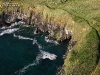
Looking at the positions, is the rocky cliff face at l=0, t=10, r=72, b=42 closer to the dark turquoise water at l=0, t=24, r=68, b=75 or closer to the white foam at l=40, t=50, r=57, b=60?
the dark turquoise water at l=0, t=24, r=68, b=75

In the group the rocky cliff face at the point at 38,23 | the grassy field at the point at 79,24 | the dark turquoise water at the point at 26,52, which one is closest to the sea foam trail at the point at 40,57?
the dark turquoise water at the point at 26,52

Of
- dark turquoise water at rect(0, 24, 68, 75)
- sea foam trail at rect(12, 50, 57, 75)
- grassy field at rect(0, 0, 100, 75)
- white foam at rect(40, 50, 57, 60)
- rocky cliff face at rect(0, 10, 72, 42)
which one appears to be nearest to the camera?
grassy field at rect(0, 0, 100, 75)

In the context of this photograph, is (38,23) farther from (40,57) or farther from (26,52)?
(40,57)

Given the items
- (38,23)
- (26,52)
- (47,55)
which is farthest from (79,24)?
(26,52)

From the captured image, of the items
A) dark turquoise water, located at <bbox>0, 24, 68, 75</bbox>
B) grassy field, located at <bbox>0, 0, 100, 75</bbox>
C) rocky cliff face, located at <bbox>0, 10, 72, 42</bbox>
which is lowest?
dark turquoise water, located at <bbox>0, 24, 68, 75</bbox>

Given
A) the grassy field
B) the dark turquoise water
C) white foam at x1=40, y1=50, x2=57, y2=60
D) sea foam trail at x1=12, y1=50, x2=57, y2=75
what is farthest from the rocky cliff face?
sea foam trail at x1=12, y1=50, x2=57, y2=75

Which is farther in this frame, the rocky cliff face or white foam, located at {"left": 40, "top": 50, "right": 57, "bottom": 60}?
the rocky cliff face

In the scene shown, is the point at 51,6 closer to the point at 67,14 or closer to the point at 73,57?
the point at 67,14
